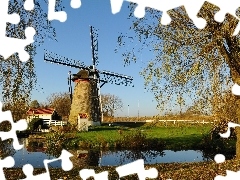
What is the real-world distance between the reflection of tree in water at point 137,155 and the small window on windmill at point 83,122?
16.1 m

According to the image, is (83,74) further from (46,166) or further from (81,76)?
(46,166)

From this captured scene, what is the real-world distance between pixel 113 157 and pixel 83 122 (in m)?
19.6

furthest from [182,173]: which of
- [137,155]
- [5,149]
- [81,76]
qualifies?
[81,76]

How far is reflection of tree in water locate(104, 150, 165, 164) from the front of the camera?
2784 centimetres

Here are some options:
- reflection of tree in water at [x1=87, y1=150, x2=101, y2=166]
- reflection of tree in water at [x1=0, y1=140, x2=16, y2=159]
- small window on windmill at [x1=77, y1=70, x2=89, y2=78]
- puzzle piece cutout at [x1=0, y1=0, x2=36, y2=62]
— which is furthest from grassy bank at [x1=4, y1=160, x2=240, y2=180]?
small window on windmill at [x1=77, y1=70, x2=89, y2=78]

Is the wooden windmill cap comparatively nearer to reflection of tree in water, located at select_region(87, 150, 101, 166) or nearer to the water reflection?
reflection of tree in water, located at select_region(87, 150, 101, 166)

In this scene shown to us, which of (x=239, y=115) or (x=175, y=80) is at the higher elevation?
(x=175, y=80)

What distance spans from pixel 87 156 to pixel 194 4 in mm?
20002

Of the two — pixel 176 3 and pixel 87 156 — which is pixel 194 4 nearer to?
pixel 176 3

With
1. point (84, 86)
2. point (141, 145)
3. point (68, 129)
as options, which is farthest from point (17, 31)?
point (84, 86)

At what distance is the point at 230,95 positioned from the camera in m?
16.5

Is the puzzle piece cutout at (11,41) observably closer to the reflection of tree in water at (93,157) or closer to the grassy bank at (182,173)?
the grassy bank at (182,173)

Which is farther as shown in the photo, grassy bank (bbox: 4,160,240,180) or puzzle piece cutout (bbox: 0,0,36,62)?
grassy bank (bbox: 4,160,240,180)

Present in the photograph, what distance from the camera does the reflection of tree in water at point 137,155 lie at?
27.8 meters
